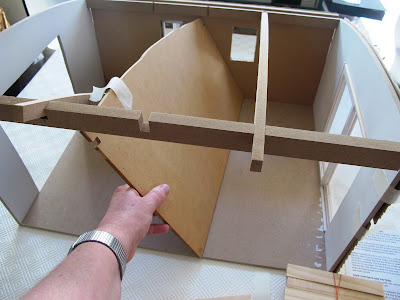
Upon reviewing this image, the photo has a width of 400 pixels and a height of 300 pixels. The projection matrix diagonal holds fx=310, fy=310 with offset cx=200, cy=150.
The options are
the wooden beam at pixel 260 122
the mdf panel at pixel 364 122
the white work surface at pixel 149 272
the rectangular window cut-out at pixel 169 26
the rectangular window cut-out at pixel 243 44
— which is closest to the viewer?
the wooden beam at pixel 260 122

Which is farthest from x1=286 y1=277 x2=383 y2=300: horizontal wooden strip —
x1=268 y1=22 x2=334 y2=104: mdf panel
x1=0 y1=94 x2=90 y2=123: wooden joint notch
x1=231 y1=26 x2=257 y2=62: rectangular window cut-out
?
x1=231 y1=26 x2=257 y2=62: rectangular window cut-out

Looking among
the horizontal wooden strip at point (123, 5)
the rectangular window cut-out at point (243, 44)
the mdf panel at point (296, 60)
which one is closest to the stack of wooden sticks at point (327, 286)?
the mdf panel at point (296, 60)

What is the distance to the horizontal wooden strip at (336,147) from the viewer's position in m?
0.64

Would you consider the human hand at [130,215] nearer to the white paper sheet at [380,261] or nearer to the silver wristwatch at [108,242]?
the silver wristwatch at [108,242]

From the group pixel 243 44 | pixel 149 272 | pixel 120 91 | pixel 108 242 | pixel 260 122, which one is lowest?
pixel 149 272

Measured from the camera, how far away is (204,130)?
664 millimetres

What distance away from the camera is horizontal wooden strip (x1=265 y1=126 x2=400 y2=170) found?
2.11ft

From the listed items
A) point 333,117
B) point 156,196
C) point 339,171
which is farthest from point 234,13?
point 156,196

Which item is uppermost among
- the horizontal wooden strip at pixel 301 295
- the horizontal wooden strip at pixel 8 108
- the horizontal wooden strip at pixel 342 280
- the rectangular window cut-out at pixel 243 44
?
the horizontal wooden strip at pixel 8 108

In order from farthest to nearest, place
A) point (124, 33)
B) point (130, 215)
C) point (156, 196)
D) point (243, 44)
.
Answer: point (243, 44) → point (124, 33) → point (156, 196) → point (130, 215)

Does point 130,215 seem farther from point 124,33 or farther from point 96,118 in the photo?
point 124,33

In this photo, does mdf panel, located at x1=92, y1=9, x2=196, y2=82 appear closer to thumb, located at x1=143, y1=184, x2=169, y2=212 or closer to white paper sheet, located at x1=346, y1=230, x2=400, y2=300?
thumb, located at x1=143, y1=184, x2=169, y2=212

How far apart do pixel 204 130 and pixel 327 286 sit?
2.79ft

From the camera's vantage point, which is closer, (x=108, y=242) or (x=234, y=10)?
(x=108, y=242)
